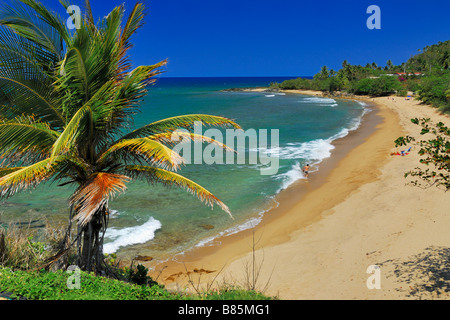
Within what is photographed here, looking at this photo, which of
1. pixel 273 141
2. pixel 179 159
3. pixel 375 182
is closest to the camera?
pixel 179 159

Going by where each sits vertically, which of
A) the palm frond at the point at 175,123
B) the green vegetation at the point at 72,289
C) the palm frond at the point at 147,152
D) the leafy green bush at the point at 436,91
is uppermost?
the leafy green bush at the point at 436,91

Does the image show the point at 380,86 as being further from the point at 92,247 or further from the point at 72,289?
the point at 72,289

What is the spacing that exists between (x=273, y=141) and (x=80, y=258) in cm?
2897

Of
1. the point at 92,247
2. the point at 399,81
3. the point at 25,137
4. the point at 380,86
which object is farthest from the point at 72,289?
the point at 399,81

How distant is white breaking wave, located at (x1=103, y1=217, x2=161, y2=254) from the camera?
1259cm

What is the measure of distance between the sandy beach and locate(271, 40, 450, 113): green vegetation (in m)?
32.9

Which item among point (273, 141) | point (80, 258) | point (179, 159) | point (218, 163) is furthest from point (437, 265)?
point (273, 141)

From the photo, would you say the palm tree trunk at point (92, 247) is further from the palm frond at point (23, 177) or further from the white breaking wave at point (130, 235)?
the white breaking wave at point (130, 235)

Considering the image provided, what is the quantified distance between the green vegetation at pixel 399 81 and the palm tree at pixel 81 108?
44693 mm

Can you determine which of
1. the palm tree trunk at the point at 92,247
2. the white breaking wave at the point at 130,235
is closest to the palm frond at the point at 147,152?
the palm tree trunk at the point at 92,247

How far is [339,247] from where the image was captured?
11.2 meters

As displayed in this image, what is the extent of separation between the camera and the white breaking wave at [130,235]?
1259 centimetres
